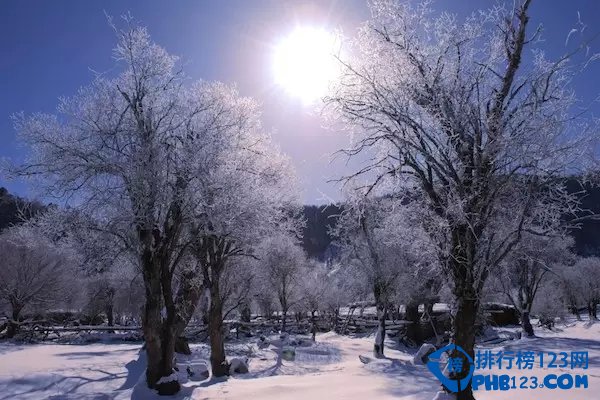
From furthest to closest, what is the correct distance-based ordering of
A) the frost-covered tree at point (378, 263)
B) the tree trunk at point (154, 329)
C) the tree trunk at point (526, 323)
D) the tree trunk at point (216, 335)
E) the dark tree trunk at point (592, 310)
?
the dark tree trunk at point (592, 310) → the tree trunk at point (526, 323) → the frost-covered tree at point (378, 263) → the tree trunk at point (216, 335) → the tree trunk at point (154, 329)

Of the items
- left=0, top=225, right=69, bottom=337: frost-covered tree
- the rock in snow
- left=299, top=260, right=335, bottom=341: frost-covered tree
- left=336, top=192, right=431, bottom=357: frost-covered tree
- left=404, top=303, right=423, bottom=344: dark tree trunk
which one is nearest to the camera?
the rock in snow

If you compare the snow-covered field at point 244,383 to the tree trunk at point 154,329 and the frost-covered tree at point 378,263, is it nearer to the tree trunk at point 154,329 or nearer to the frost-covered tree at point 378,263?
the tree trunk at point 154,329

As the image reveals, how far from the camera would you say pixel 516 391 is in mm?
8383

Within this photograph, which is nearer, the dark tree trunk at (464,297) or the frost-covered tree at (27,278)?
the dark tree trunk at (464,297)

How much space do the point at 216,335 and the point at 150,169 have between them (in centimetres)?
752

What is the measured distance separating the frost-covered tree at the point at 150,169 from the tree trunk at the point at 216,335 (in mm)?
3494

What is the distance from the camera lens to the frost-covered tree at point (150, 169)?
9562mm

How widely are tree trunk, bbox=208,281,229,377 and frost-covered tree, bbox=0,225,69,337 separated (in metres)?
18.3

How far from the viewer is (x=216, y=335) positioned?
14.9 metres

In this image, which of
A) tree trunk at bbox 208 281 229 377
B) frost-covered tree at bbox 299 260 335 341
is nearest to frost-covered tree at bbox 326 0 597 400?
tree trunk at bbox 208 281 229 377

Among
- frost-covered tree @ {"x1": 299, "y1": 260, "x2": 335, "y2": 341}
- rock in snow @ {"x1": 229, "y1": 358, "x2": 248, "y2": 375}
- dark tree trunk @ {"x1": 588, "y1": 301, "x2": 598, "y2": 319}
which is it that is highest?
frost-covered tree @ {"x1": 299, "y1": 260, "x2": 335, "y2": 341}

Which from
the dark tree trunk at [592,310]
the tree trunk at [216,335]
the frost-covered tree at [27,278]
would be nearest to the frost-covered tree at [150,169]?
the tree trunk at [216,335]

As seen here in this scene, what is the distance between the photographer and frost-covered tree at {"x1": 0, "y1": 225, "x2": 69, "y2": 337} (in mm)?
29859

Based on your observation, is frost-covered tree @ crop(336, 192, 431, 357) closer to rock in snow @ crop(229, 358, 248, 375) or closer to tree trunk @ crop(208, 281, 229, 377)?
tree trunk @ crop(208, 281, 229, 377)
